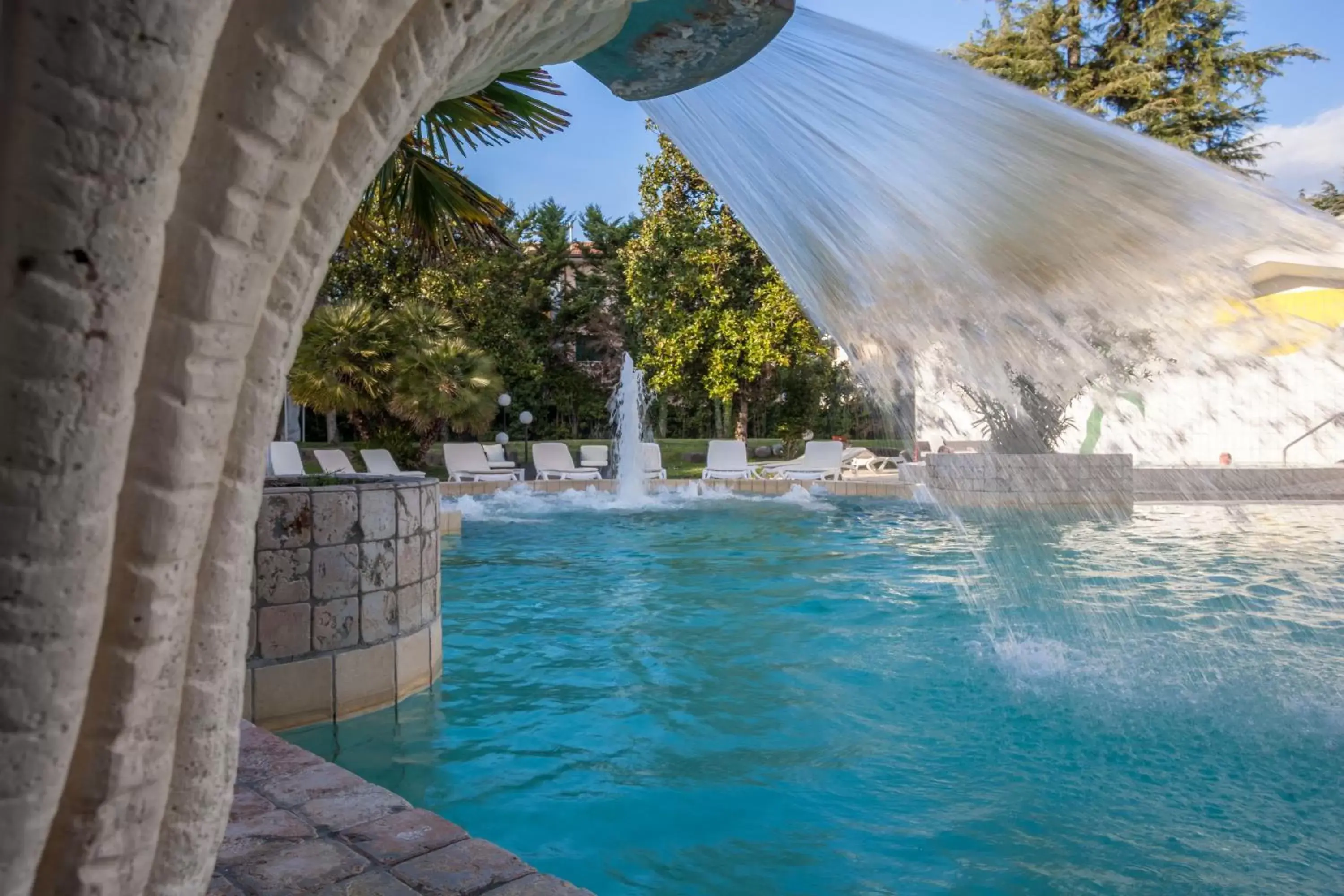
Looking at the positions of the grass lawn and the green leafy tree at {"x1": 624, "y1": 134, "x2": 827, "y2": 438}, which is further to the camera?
the green leafy tree at {"x1": 624, "y1": 134, "x2": 827, "y2": 438}

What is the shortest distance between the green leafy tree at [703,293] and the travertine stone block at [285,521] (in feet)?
58.7

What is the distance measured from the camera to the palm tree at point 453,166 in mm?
4637

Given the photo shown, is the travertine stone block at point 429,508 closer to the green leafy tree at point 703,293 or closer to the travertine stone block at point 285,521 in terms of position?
the travertine stone block at point 285,521

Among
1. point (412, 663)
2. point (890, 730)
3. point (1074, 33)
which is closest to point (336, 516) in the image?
point (412, 663)

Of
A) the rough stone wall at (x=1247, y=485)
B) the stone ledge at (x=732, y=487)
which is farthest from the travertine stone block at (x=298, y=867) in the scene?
the rough stone wall at (x=1247, y=485)

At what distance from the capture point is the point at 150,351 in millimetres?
818

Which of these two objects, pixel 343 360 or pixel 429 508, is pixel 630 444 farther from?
pixel 429 508

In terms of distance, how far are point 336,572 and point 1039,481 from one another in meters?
10.9

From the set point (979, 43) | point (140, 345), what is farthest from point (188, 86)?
point (979, 43)

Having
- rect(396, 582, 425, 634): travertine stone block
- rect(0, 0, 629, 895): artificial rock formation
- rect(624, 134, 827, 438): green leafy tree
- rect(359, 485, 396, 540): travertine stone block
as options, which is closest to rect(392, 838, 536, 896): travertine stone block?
rect(0, 0, 629, 895): artificial rock formation

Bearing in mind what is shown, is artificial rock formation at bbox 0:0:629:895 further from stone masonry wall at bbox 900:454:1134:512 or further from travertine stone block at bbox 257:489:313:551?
stone masonry wall at bbox 900:454:1134:512

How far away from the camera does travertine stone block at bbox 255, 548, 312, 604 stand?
12.0 ft

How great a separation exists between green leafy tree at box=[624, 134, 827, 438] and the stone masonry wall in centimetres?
892

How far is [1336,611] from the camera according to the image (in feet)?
21.1
